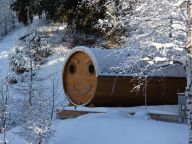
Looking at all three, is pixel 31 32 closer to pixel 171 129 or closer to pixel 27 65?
pixel 27 65

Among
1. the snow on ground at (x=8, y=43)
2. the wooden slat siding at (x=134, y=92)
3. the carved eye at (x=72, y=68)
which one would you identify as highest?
the snow on ground at (x=8, y=43)

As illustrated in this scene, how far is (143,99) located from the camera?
18.7 meters

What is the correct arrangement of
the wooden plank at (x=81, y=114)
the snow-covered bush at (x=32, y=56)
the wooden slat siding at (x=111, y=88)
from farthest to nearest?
the snow-covered bush at (x=32, y=56), the wooden slat siding at (x=111, y=88), the wooden plank at (x=81, y=114)

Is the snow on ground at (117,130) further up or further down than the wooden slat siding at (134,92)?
further down

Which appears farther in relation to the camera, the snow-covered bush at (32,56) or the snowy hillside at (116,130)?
the snow-covered bush at (32,56)

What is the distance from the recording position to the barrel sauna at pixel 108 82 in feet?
59.0

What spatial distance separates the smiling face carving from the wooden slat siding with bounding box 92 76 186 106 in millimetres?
392

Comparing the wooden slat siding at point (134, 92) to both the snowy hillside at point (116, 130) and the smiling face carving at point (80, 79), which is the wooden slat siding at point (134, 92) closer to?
the smiling face carving at point (80, 79)

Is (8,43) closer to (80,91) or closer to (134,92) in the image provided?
(80,91)

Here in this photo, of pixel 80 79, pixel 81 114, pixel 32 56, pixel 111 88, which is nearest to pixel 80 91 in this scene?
pixel 80 79

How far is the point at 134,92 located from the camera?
18500 millimetres

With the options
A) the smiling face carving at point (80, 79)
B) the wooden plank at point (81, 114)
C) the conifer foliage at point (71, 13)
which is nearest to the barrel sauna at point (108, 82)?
the smiling face carving at point (80, 79)

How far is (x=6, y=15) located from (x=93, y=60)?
2966 cm

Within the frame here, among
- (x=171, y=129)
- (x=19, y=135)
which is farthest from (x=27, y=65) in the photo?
(x=171, y=129)
